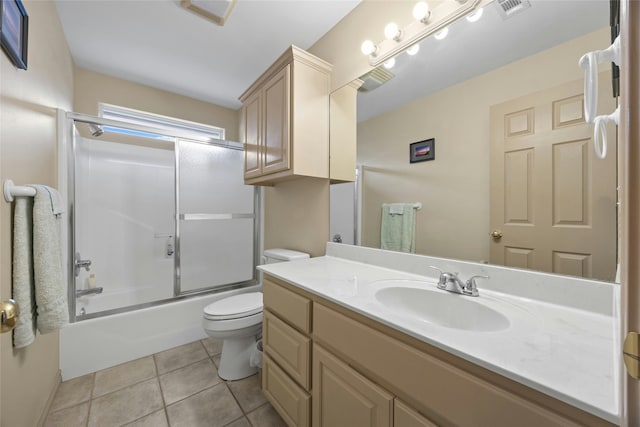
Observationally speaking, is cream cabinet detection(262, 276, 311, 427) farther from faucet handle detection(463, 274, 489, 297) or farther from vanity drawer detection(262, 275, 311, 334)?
faucet handle detection(463, 274, 489, 297)

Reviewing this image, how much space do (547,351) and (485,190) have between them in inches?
26.9

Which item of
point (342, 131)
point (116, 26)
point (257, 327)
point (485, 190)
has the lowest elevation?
point (257, 327)

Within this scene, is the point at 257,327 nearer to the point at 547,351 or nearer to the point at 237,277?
the point at 237,277

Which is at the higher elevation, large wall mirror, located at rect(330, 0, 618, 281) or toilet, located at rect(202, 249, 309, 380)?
large wall mirror, located at rect(330, 0, 618, 281)

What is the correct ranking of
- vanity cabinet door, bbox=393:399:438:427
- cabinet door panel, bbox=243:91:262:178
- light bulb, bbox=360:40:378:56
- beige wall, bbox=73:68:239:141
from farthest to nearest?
1. beige wall, bbox=73:68:239:141
2. cabinet door panel, bbox=243:91:262:178
3. light bulb, bbox=360:40:378:56
4. vanity cabinet door, bbox=393:399:438:427

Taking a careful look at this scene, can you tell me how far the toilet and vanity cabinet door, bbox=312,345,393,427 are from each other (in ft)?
2.58

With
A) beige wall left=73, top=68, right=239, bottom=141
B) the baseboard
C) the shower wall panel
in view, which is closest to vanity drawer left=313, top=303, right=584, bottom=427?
the baseboard

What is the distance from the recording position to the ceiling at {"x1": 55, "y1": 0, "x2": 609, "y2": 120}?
38.4 inches

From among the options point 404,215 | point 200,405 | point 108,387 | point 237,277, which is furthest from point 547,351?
point 237,277

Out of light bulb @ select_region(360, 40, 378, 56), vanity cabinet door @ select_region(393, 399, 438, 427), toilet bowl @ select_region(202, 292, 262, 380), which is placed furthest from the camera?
toilet bowl @ select_region(202, 292, 262, 380)

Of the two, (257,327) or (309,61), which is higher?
(309,61)

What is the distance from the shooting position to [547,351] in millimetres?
593

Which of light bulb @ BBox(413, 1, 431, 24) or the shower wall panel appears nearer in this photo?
light bulb @ BBox(413, 1, 431, 24)

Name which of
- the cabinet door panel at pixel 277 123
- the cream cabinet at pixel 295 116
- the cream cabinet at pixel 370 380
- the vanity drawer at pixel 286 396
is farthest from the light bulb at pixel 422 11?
the vanity drawer at pixel 286 396
